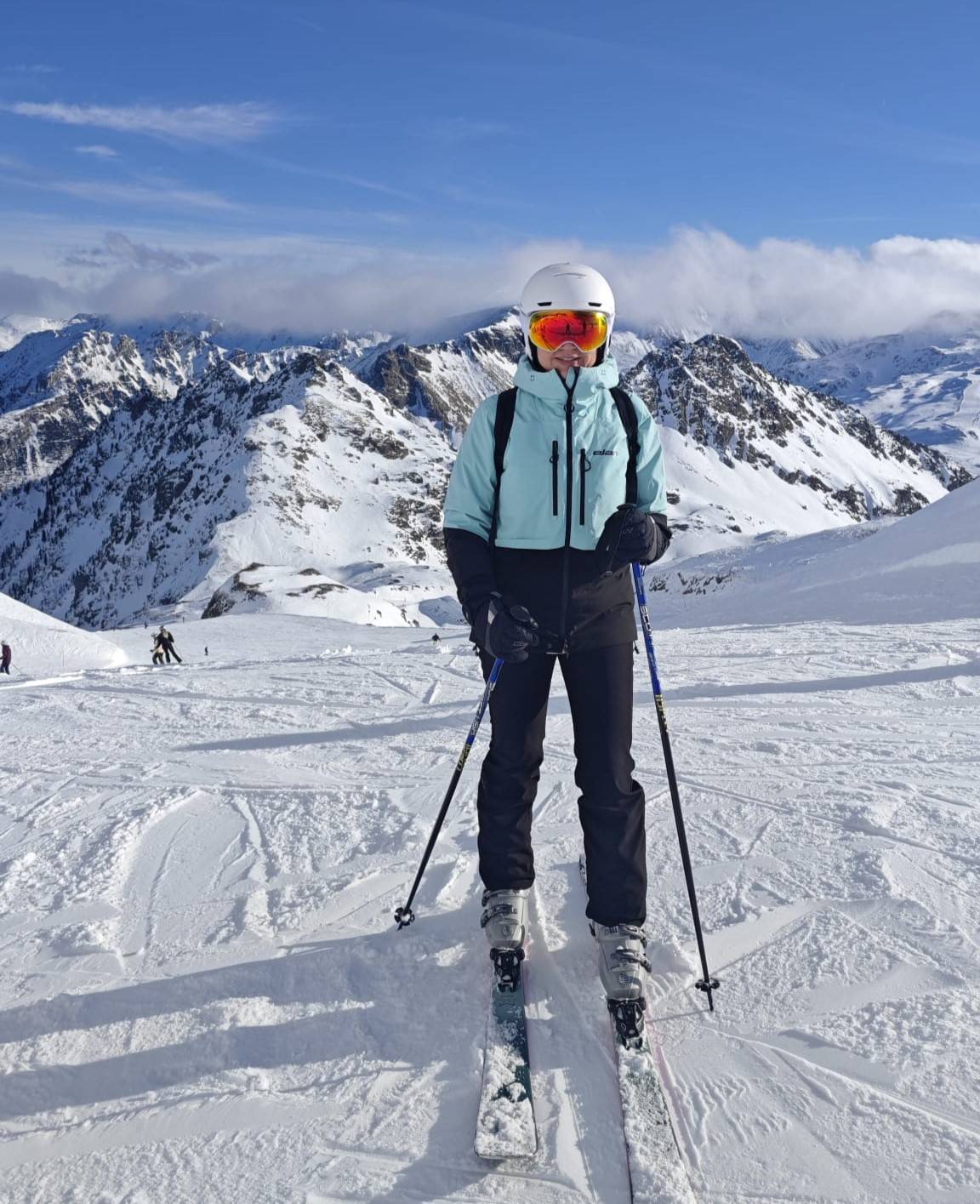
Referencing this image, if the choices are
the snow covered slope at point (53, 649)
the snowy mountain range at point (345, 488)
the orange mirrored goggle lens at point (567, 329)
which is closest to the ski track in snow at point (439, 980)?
the orange mirrored goggle lens at point (567, 329)

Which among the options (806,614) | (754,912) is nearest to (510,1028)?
(754,912)

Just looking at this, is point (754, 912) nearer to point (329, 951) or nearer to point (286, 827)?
point (329, 951)

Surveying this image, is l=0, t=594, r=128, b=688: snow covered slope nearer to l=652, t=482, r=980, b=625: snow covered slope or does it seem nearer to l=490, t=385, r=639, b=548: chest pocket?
l=652, t=482, r=980, b=625: snow covered slope

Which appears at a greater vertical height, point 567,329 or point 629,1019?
point 567,329

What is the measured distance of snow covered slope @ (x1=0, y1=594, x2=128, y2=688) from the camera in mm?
27672

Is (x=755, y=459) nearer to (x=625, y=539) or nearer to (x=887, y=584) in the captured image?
(x=887, y=584)

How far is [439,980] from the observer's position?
11.9 feet

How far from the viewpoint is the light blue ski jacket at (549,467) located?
363cm

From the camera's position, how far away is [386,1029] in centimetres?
333

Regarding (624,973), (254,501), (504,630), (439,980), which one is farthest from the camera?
(254,501)

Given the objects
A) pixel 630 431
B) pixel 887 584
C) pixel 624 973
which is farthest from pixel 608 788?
→ pixel 887 584

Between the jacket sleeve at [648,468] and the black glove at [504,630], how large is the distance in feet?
2.70

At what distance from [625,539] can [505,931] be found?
1837mm

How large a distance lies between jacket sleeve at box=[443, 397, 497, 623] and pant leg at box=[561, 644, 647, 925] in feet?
1.70
